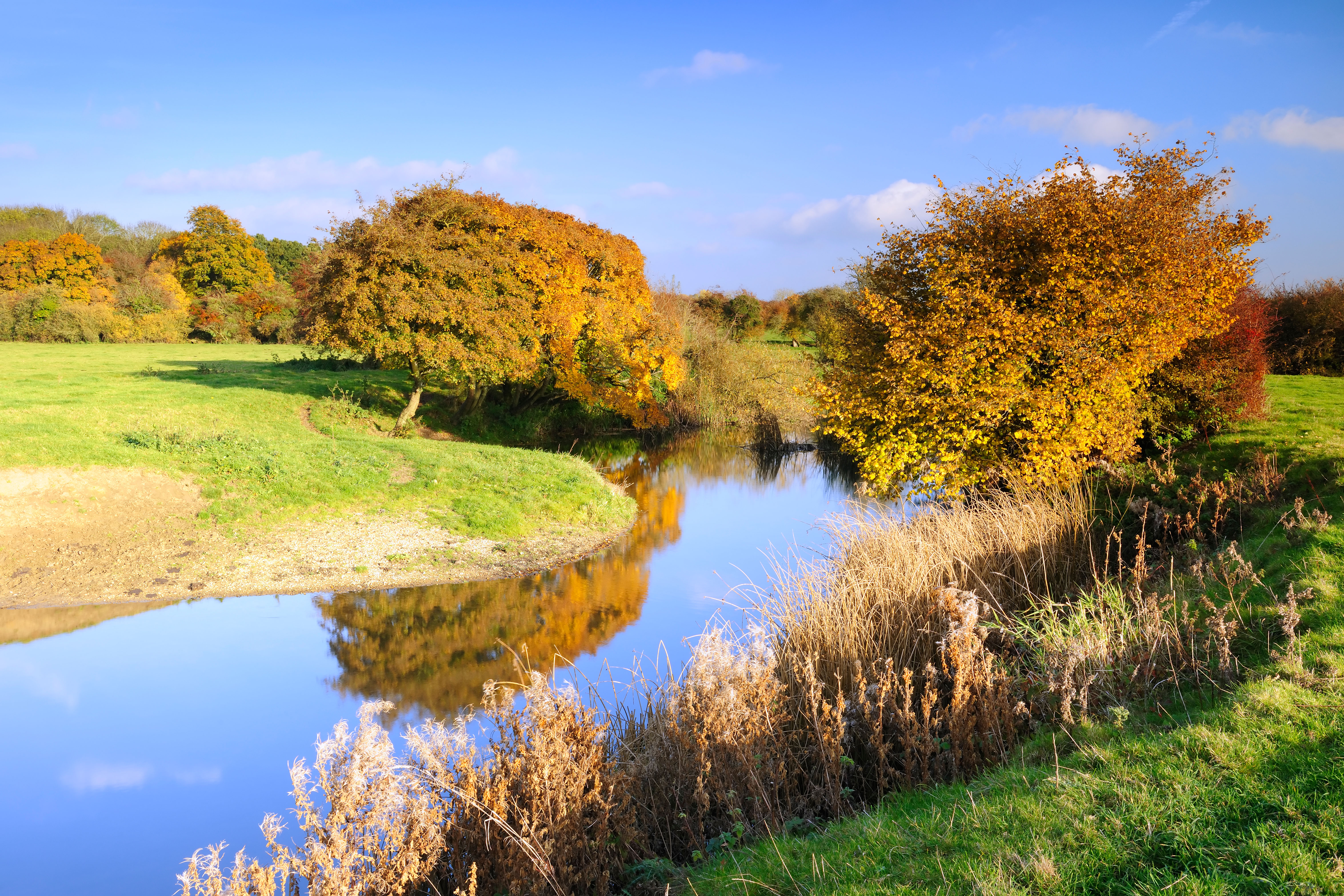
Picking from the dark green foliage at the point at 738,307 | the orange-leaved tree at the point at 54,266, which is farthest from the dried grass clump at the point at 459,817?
the orange-leaved tree at the point at 54,266

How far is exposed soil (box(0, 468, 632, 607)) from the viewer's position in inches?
451

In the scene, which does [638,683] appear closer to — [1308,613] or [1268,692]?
[1268,692]

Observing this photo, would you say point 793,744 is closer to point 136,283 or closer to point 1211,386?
point 1211,386

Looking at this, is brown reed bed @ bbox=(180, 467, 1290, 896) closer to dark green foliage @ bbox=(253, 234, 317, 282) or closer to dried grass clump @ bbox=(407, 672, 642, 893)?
dried grass clump @ bbox=(407, 672, 642, 893)

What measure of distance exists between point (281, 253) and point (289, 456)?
63.2 metres

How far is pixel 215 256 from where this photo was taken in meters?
57.9

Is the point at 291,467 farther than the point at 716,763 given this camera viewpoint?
Yes

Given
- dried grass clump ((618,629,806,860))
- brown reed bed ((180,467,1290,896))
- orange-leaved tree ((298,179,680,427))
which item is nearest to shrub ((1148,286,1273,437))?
brown reed bed ((180,467,1290,896))

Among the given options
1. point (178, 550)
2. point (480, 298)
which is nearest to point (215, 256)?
point (480, 298)

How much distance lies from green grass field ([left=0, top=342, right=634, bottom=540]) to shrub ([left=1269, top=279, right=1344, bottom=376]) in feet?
83.2

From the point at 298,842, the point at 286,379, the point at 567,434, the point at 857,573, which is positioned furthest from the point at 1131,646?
the point at 286,379

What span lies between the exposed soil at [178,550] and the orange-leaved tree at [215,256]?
4893 cm

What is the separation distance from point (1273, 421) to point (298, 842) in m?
16.1

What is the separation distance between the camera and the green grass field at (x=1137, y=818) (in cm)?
332
